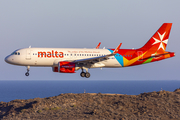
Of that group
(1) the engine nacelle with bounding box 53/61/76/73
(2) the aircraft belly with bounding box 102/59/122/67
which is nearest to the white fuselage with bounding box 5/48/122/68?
(1) the engine nacelle with bounding box 53/61/76/73

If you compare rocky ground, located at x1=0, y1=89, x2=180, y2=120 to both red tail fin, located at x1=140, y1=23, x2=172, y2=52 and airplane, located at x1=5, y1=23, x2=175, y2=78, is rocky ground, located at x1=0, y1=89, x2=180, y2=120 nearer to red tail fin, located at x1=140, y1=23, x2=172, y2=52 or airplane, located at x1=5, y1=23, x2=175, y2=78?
airplane, located at x1=5, y1=23, x2=175, y2=78

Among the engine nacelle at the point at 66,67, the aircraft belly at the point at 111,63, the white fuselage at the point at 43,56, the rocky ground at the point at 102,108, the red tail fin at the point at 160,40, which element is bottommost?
the rocky ground at the point at 102,108

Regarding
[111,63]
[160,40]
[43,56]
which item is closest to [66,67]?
[43,56]

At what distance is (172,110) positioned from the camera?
40.4m

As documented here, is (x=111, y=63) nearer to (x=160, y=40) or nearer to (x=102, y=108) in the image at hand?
(x=102, y=108)

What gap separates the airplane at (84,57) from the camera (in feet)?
155

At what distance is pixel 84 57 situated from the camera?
49062 mm

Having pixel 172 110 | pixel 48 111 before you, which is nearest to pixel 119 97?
pixel 172 110

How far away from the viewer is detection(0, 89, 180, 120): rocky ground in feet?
126

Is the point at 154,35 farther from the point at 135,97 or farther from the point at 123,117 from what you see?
the point at 123,117

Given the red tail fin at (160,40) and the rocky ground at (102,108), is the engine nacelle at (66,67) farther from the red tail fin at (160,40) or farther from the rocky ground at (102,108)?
the red tail fin at (160,40)

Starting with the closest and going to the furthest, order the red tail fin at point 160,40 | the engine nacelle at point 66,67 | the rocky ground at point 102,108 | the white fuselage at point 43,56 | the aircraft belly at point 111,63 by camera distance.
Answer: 1. the rocky ground at point 102,108
2. the engine nacelle at point 66,67
3. the white fuselage at point 43,56
4. the aircraft belly at point 111,63
5. the red tail fin at point 160,40

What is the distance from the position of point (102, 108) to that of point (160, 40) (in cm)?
2311

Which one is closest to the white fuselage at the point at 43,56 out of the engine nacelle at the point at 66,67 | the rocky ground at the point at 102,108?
the engine nacelle at the point at 66,67
